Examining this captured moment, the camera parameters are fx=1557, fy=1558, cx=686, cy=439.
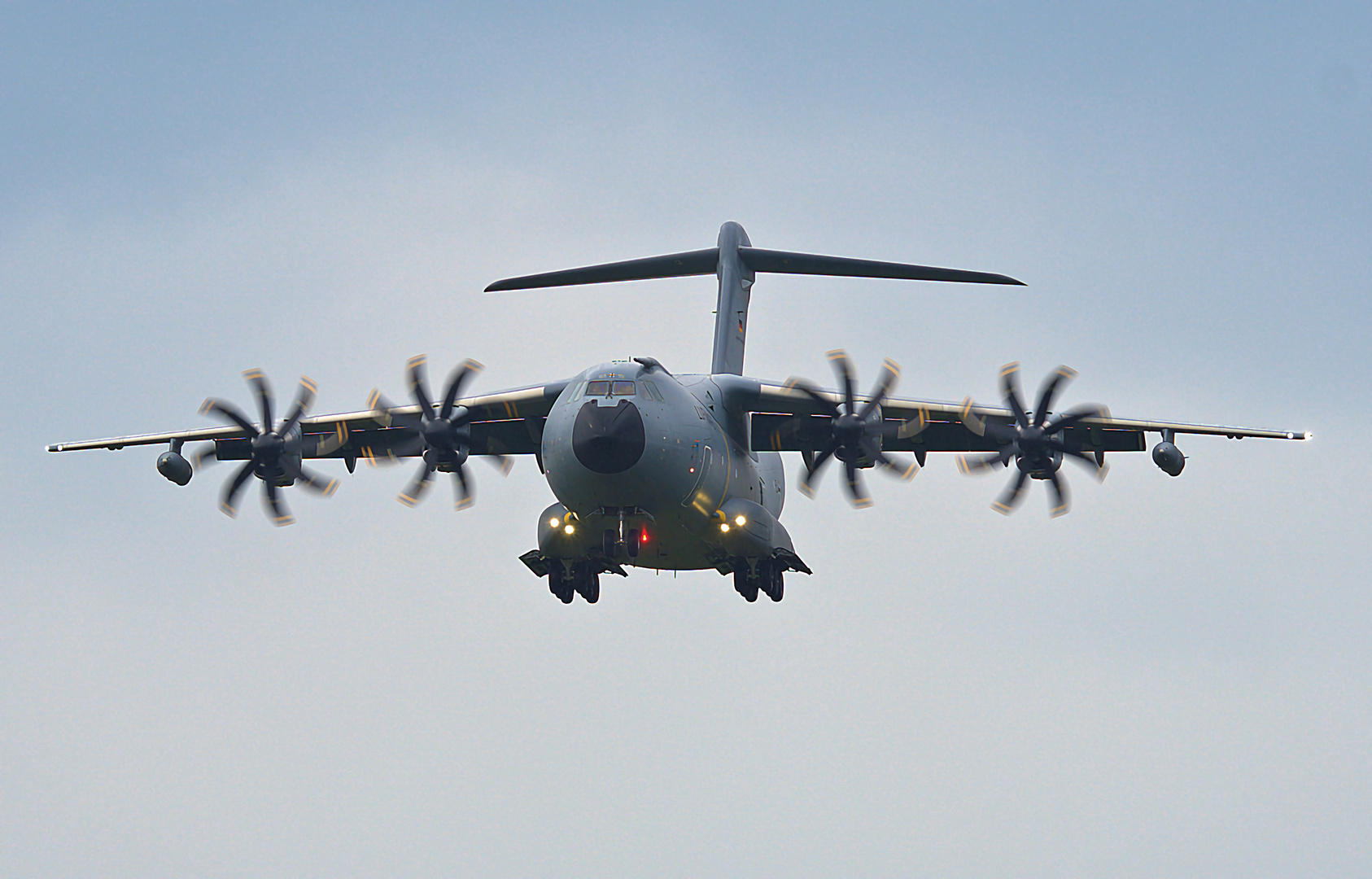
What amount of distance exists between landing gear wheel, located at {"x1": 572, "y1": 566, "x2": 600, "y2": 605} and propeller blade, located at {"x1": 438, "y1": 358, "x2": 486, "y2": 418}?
12.3 ft

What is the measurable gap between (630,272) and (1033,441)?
359 inches

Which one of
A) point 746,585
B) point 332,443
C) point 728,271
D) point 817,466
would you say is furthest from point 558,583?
point 728,271

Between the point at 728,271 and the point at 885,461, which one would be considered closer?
the point at 885,461

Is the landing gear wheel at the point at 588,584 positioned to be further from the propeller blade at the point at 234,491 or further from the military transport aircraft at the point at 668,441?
the propeller blade at the point at 234,491

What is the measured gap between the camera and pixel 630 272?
31.3 m

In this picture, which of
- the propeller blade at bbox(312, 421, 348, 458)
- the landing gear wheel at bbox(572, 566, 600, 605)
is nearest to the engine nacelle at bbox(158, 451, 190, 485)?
the propeller blade at bbox(312, 421, 348, 458)

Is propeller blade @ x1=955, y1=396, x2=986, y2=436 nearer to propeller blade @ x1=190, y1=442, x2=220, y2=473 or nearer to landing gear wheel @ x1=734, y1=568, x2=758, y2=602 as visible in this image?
landing gear wheel @ x1=734, y1=568, x2=758, y2=602

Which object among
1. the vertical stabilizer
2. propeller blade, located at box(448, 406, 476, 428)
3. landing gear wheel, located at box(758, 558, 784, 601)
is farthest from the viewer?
the vertical stabilizer

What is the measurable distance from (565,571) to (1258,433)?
1260 cm

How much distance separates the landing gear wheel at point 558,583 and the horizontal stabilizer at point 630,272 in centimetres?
576

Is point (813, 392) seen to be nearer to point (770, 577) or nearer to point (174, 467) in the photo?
point (770, 577)

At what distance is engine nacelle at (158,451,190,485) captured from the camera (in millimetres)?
29312

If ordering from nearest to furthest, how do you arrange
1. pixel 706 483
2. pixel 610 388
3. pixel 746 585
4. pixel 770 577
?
1. pixel 610 388
2. pixel 706 483
3. pixel 770 577
4. pixel 746 585

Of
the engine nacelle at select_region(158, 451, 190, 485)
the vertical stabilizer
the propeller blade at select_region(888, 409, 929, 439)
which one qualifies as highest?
the vertical stabilizer
